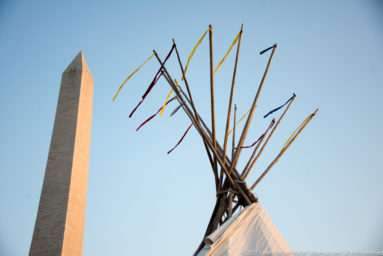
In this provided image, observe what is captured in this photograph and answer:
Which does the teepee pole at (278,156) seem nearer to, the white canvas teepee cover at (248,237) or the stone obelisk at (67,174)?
the white canvas teepee cover at (248,237)

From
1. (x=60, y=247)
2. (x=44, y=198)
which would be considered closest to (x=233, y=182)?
(x=60, y=247)

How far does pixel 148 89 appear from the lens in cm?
537

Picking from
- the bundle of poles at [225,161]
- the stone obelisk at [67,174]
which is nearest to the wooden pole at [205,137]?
the bundle of poles at [225,161]

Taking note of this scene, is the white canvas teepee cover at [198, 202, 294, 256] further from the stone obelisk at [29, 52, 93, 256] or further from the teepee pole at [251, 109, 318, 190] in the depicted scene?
the stone obelisk at [29, 52, 93, 256]

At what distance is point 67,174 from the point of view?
7109 millimetres

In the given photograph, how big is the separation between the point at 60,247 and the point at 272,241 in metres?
3.89

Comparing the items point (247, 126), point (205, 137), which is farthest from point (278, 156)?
point (205, 137)

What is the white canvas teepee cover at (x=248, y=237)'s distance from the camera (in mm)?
3717

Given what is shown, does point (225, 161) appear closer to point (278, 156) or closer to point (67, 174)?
point (278, 156)

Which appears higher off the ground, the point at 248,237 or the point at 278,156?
the point at 278,156

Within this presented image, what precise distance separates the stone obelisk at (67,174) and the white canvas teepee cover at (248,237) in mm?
Result: 3584

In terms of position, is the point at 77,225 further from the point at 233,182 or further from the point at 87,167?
the point at 233,182

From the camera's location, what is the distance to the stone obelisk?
6564mm

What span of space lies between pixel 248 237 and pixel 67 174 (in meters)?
4.23
